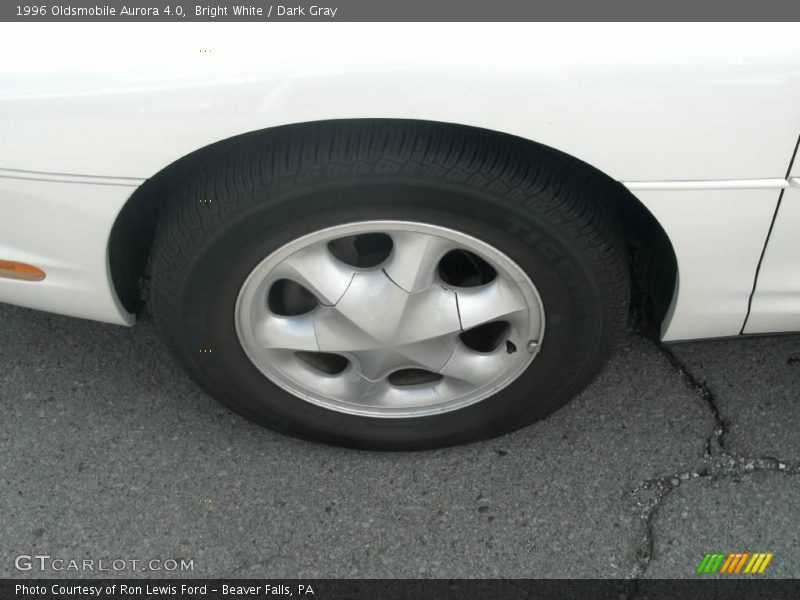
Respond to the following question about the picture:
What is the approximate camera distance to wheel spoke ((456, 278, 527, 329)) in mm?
1817

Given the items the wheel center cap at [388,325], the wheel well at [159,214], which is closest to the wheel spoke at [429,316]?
the wheel center cap at [388,325]

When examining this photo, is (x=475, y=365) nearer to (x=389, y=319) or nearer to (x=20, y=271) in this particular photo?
(x=389, y=319)

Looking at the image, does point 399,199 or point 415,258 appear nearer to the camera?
point 399,199

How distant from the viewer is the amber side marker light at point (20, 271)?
6.01ft

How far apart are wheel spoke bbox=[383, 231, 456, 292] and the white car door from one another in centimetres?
64

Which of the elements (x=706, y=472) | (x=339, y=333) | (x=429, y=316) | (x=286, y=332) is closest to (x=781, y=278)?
(x=706, y=472)

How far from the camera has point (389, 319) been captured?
184cm

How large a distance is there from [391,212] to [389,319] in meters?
0.28

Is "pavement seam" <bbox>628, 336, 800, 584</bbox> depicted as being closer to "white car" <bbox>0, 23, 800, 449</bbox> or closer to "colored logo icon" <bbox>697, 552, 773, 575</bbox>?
"colored logo icon" <bbox>697, 552, 773, 575</bbox>

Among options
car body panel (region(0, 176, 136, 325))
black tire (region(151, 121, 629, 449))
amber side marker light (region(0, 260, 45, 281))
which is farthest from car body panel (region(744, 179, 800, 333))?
amber side marker light (region(0, 260, 45, 281))

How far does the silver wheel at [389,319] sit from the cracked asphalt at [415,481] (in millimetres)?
234

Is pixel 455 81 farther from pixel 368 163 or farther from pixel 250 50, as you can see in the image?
pixel 250 50

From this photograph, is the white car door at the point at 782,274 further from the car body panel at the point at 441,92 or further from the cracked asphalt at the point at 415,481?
the cracked asphalt at the point at 415,481
